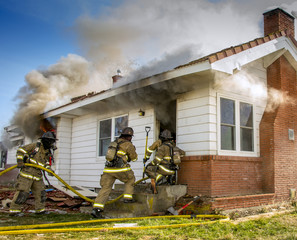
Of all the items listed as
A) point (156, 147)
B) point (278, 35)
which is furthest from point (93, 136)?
point (278, 35)

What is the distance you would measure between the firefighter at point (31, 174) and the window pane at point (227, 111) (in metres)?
4.34

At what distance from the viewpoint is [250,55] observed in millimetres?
7906

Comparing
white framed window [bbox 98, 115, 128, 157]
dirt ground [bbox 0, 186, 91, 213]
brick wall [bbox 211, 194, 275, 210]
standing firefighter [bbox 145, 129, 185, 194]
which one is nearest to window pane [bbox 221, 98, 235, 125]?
standing firefighter [bbox 145, 129, 185, 194]

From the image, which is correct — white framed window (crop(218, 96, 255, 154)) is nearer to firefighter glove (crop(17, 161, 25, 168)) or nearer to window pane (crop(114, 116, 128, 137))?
window pane (crop(114, 116, 128, 137))

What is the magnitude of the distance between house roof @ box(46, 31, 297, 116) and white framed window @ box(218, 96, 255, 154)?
112 cm

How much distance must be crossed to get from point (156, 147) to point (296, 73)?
5411 mm

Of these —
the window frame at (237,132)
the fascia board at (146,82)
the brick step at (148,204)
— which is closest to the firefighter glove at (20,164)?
the brick step at (148,204)

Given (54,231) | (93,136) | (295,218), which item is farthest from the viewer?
(93,136)

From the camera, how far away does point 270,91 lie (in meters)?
9.31

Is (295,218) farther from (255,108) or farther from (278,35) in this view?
(278,35)

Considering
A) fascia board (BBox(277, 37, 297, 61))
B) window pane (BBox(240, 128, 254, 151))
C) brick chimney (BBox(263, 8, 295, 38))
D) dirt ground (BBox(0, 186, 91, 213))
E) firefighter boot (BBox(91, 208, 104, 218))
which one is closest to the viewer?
firefighter boot (BBox(91, 208, 104, 218))

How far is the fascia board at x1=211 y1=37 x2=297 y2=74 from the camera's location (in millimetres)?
6989

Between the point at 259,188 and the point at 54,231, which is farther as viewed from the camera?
the point at 259,188

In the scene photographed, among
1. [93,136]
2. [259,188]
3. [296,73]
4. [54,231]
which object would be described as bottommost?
[54,231]
